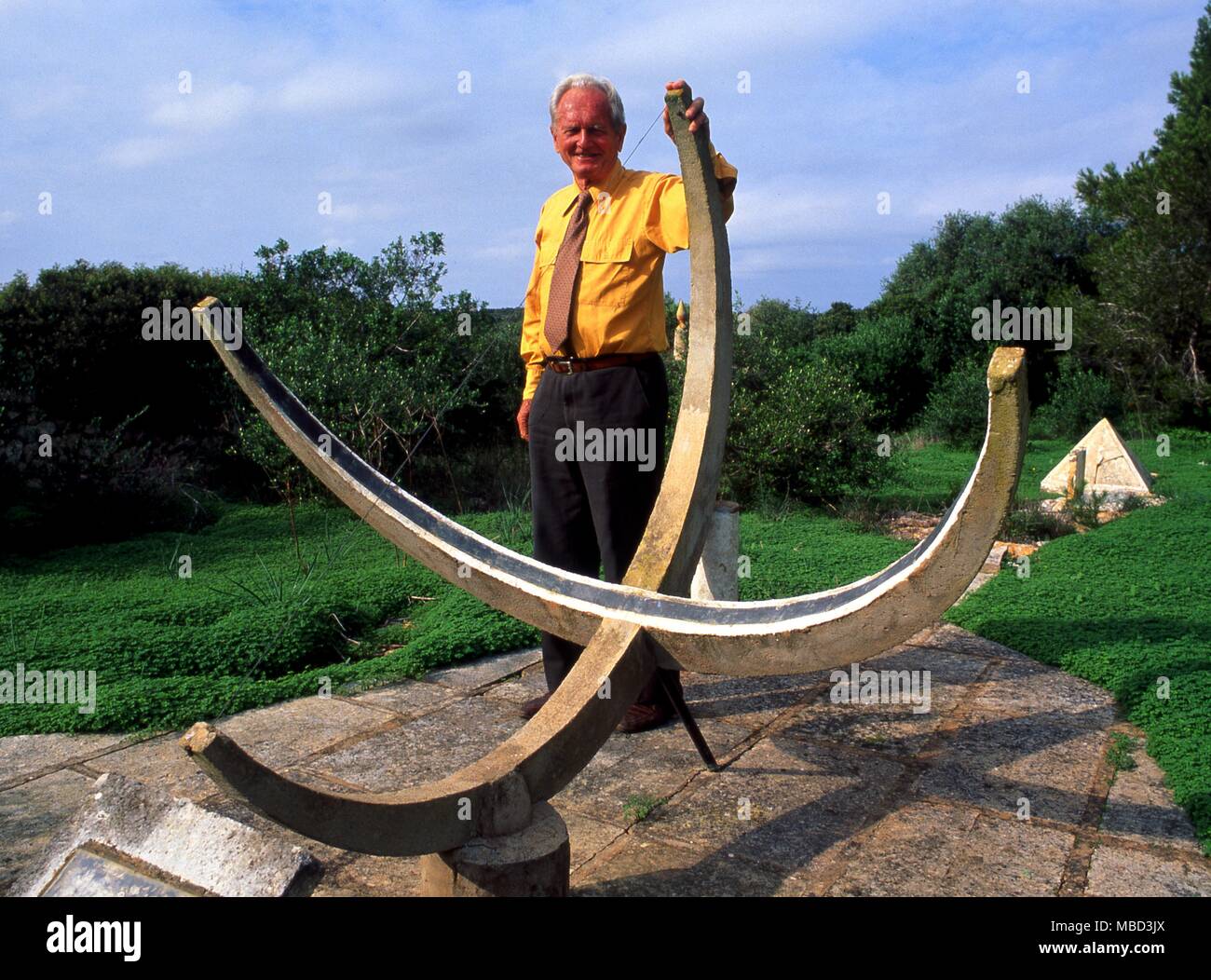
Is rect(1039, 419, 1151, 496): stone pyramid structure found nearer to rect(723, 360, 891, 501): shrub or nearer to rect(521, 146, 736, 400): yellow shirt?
rect(723, 360, 891, 501): shrub

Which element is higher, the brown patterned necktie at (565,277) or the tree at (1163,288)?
the tree at (1163,288)

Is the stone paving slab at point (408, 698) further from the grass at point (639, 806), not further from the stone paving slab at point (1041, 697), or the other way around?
the stone paving slab at point (1041, 697)

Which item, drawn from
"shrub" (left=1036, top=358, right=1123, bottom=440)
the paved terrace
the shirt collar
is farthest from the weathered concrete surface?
"shrub" (left=1036, top=358, right=1123, bottom=440)

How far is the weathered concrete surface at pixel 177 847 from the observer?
1.80 metres

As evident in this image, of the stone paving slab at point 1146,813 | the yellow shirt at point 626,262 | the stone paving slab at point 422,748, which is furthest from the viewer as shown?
the yellow shirt at point 626,262

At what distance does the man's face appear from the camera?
324 cm

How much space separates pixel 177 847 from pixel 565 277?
6.80 feet

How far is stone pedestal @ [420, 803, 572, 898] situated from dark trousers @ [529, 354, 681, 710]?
1.22 meters

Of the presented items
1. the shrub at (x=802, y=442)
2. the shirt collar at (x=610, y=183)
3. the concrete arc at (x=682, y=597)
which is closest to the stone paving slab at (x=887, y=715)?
the concrete arc at (x=682, y=597)

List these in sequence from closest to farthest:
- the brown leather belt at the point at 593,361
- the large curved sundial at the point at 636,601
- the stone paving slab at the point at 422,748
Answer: the large curved sundial at the point at 636,601 < the stone paving slab at the point at 422,748 < the brown leather belt at the point at 593,361

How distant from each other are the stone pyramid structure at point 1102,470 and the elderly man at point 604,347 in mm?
5895

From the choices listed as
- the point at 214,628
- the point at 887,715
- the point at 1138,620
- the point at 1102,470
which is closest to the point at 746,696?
the point at 887,715

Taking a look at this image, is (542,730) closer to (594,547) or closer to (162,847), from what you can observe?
(162,847)

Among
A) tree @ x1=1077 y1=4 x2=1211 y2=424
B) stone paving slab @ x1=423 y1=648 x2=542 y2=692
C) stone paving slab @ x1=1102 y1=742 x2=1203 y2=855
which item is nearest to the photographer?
stone paving slab @ x1=1102 y1=742 x2=1203 y2=855
